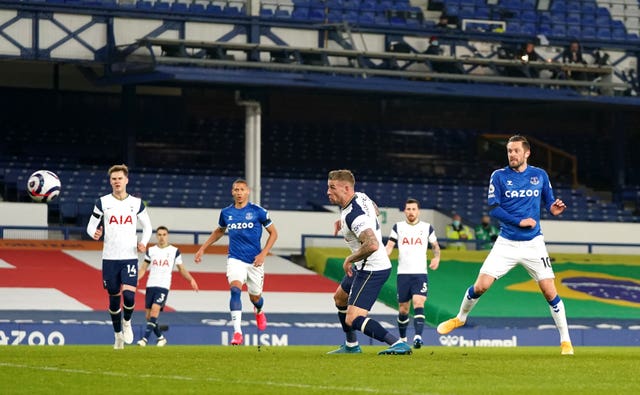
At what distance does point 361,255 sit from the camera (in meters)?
15.0

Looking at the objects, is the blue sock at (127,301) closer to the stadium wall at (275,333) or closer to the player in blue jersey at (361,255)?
the player in blue jersey at (361,255)

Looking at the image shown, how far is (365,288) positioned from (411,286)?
7.52 metres

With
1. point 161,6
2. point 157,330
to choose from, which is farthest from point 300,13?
point 157,330

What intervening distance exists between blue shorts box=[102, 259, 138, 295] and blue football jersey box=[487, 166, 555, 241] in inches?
178

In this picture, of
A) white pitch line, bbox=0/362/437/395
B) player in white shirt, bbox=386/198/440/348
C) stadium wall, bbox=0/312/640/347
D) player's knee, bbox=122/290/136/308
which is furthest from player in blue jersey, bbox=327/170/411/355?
stadium wall, bbox=0/312/640/347

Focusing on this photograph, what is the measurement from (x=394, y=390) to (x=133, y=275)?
6.92 meters

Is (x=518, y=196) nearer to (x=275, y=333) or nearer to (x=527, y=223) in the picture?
(x=527, y=223)

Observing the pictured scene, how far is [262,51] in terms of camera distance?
1430 inches

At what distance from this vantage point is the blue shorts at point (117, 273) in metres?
17.6

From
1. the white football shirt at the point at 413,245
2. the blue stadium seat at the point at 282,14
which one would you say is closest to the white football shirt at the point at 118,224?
the white football shirt at the point at 413,245

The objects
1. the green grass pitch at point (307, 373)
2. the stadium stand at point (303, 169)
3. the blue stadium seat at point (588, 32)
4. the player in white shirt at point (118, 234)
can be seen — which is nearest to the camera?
the green grass pitch at point (307, 373)

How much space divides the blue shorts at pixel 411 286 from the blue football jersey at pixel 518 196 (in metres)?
6.83

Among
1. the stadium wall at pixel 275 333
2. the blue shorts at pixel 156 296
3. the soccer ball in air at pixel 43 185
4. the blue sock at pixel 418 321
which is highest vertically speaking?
the soccer ball in air at pixel 43 185

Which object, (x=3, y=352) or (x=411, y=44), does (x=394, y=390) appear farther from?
(x=411, y=44)
